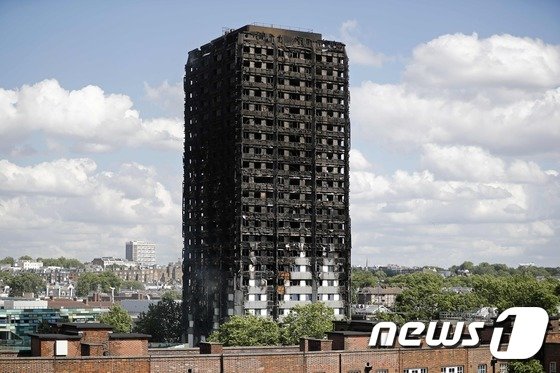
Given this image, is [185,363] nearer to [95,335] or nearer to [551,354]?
[95,335]

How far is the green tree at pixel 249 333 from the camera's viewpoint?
527 feet

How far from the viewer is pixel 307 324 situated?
167 m

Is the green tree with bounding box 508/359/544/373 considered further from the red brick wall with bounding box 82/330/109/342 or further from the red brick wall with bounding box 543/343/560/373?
the red brick wall with bounding box 82/330/109/342

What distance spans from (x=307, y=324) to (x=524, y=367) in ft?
248

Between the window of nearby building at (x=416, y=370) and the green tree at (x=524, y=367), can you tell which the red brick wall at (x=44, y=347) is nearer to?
the window of nearby building at (x=416, y=370)

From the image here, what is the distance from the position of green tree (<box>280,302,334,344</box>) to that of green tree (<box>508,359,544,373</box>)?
68.5 metres

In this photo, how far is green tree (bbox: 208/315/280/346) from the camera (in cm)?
16062

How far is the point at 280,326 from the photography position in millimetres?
181250

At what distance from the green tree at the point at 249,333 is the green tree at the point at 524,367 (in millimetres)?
69131

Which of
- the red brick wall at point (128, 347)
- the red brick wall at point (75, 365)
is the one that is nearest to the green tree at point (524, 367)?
the red brick wall at point (128, 347)

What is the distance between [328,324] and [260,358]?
294 feet

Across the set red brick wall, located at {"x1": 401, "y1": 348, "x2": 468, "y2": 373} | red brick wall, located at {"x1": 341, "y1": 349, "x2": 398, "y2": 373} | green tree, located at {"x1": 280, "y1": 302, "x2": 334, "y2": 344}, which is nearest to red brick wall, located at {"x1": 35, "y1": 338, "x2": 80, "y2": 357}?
red brick wall, located at {"x1": 341, "y1": 349, "x2": 398, "y2": 373}

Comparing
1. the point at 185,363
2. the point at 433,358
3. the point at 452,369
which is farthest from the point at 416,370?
the point at 185,363

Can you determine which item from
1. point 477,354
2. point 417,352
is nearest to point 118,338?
point 417,352
